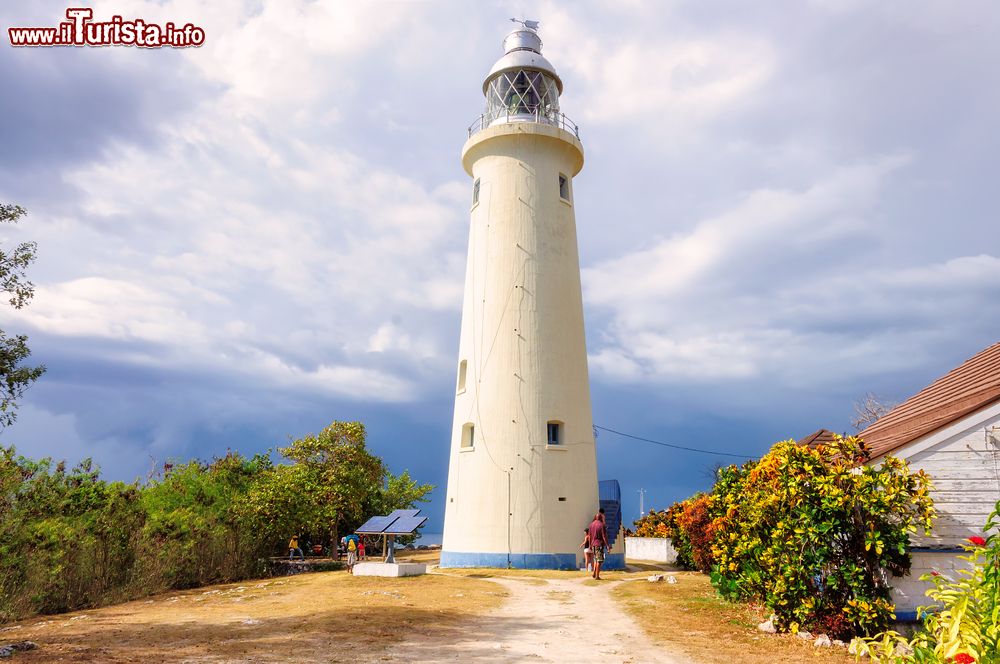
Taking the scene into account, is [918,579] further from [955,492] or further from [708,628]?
[708,628]

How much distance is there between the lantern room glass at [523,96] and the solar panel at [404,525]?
15937 millimetres

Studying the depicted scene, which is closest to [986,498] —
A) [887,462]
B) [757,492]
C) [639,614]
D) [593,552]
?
[887,462]

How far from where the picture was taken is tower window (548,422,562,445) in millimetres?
24031

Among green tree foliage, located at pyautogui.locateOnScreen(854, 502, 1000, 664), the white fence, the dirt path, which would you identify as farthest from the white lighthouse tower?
green tree foliage, located at pyautogui.locateOnScreen(854, 502, 1000, 664)

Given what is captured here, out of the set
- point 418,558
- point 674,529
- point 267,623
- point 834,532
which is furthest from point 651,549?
point 267,623

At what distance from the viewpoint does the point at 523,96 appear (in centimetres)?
2720

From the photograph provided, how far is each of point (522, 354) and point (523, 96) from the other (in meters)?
10.9

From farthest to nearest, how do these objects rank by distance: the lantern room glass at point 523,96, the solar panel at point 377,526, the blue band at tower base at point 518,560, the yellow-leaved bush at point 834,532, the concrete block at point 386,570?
the lantern room glass at point 523,96
the blue band at tower base at point 518,560
the solar panel at point 377,526
the concrete block at point 386,570
the yellow-leaved bush at point 834,532

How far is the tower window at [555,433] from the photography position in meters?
24.0

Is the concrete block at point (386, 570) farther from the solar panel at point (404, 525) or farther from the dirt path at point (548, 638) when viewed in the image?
the dirt path at point (548, 638)

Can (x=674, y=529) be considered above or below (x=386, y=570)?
above

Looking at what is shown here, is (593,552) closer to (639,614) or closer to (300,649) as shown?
(639,614)

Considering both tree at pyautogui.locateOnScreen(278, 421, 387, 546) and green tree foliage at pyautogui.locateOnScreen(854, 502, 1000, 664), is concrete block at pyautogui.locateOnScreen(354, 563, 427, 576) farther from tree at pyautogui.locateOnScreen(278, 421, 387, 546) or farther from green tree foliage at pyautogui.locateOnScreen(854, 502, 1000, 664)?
green tree foliage at pyautogui.locateOnScreen(854, 502, 1000, 664)

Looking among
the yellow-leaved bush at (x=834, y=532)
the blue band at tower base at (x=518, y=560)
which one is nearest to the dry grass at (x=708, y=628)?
the yellow-leaved bush at (x=834, y=532)
